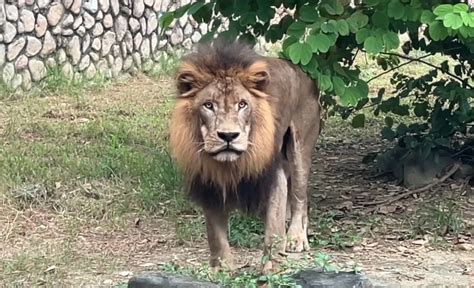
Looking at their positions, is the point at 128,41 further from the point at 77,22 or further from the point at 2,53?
the point at 2,53

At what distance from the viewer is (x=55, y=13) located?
437 inches

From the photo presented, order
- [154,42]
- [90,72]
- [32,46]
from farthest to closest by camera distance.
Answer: [154,42] < [90,72] < [32,46]

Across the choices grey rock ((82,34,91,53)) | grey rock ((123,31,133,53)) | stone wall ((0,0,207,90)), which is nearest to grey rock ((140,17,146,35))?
stone wall ((0,0,207,90))

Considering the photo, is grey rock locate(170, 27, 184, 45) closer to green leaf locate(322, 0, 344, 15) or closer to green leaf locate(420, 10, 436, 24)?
green leaf locate(322, 0, 344, 15)

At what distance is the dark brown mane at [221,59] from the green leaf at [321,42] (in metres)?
0.72

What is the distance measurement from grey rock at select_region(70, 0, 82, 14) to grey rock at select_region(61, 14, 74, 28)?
0.08 meters

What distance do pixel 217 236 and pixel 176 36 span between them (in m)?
8.52

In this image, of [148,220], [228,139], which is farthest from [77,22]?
[228,139]

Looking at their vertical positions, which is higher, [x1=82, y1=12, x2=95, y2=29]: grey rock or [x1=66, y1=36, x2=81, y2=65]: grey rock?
[x1=82, y1=12, x2=95, y2=29]: grey rock

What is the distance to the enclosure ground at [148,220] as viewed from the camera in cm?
A: 552

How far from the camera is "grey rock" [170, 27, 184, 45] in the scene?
1328 centimetres

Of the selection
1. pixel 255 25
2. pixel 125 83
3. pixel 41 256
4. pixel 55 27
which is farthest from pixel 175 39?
pixel 41 256

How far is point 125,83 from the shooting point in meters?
12.0

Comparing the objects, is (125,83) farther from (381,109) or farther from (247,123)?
(247,123)
